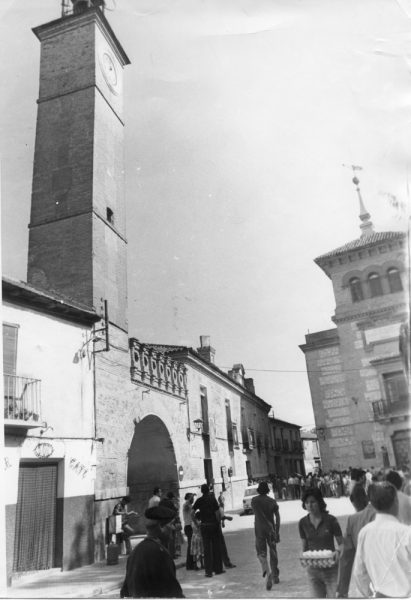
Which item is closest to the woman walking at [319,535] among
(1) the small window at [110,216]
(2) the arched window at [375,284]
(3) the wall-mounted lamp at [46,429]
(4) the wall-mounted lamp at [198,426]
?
(2) the arched window at [375,284]

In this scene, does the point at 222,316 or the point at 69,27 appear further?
the point at 69,27

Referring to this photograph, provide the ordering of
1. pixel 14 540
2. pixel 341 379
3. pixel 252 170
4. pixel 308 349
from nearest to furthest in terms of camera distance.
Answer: pixel 341 379 < pixel 308 349 < pixel 252 170 < pixel 14 540

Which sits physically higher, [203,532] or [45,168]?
[45,168]

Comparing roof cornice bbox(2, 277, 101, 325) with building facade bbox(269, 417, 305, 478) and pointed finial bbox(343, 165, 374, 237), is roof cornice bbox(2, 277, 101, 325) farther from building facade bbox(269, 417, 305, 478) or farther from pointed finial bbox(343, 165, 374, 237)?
pointed finial bbox(343, 165, 374, 237)

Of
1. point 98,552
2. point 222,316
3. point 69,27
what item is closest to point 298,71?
point 222,316

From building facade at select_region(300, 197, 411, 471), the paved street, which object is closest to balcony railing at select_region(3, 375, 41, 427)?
the paved street

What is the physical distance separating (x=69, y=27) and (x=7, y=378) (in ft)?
15.3

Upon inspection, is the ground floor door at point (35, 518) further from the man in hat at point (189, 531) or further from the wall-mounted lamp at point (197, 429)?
the wall-mounted lamp at point (197, 429)

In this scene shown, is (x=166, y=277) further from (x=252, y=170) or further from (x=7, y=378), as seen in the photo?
(x=7, y=378)

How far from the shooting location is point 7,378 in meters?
4.38

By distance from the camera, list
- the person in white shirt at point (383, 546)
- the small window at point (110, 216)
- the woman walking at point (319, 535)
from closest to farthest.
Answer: the person in white shirt at point (383, 546), the woman walking at point (319, 535), the small window at point (110, 216)

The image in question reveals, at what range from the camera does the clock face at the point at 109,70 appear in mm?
5426

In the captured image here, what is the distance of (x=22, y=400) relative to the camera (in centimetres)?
440

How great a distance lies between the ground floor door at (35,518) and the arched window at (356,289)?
3.52 m
